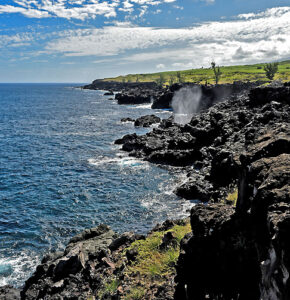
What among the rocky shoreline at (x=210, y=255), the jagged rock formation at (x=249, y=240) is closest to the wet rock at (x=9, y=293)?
the rocky shoreline at (x=210, y=255)

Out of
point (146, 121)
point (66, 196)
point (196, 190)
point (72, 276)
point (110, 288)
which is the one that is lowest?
point (66, 196)

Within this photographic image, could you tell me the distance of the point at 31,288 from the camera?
1803 cm

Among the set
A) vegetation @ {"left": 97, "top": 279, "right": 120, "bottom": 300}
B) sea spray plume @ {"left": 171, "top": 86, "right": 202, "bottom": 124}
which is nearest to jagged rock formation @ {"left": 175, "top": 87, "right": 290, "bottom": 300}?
vegetation @ {"left": 97, "top": 279, "right": 120, "bottom": 300}

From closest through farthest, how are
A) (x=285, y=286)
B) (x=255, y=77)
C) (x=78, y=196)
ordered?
(x=285, y=286), (x=78, y=196), (x=255, y=77)

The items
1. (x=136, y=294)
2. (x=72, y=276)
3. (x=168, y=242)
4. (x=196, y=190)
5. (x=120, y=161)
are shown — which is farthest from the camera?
(x=120, y=161)

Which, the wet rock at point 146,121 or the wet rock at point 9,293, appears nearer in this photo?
the wet rock at point 9,293

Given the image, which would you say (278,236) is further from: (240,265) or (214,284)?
(214,284)

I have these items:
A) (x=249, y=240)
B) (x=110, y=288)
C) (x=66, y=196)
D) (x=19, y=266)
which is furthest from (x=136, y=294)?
(x=66, y=196)

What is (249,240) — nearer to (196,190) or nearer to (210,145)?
(196,190)

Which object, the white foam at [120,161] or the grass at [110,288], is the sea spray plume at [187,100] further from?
the grass at [110,288]

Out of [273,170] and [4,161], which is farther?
[4,161]

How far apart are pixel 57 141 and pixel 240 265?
211 ft

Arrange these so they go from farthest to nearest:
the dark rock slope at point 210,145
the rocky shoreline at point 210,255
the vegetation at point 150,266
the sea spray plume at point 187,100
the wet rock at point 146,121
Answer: the sea spray plume at point 187,100, the wet rock at point 146,121, the dark rock slope at point 210,145, the vegetation at point 150,266, the rocky shoreline at point 210,255

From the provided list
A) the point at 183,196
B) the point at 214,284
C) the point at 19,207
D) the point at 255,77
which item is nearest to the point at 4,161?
the point at 19,207
